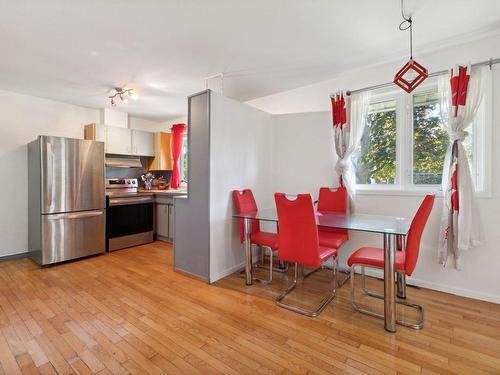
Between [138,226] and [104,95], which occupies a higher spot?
[104,95]

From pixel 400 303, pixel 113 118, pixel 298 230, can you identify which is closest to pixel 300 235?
pixel 298 230

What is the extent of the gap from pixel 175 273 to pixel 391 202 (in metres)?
2.71

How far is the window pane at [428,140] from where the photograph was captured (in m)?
2.65

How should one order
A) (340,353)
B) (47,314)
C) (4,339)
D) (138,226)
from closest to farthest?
1. (340,353)
2. (4,339)
3. (47,314)
4. (138,226)

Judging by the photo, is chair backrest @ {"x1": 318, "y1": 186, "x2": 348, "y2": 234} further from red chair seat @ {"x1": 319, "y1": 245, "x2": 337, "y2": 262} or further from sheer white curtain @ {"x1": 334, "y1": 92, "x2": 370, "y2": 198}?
red chair seat @ {"x1": 319, "y1": 245, "x2": 337, "y2": 262}

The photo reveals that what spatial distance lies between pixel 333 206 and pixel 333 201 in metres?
0.06

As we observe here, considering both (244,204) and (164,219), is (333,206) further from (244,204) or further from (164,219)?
(164,219)

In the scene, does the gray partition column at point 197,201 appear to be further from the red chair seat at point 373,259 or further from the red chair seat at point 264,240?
the red chair seat at point 373,259

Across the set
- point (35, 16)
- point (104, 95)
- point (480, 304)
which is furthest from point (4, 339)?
point (480, 304)

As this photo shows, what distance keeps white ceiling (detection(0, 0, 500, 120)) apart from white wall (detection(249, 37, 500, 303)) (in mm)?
174

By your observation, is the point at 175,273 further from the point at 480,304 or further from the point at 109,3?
the point at 480,304

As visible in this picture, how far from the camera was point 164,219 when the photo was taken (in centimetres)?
460

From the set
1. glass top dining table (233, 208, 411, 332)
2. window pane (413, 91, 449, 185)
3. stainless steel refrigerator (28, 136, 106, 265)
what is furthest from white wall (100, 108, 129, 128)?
window pane (413, 91, 449, 185)

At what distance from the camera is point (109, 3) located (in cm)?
189
